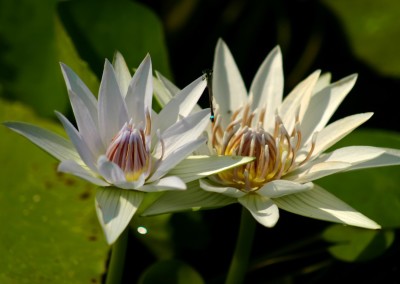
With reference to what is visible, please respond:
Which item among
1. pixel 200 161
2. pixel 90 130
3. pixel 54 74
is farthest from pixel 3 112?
pixel 200 161

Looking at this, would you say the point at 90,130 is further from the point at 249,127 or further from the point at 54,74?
the point at 54,74

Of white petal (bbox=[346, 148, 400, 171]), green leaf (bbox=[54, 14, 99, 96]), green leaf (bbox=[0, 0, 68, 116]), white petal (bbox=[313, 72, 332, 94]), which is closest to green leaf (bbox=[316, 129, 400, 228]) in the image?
white petal (bbox=[313, 72, 332, 94])

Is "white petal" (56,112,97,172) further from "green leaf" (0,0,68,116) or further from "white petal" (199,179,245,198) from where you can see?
"green leaf" (0,0,68,116)

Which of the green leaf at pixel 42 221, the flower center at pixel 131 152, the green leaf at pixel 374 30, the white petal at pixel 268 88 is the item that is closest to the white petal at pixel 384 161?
the white petal at pixel 268 88

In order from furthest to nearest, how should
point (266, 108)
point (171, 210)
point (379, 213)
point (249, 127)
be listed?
point (379, 213) < point (266, 108) < point (249, 127) < point (171, 210)

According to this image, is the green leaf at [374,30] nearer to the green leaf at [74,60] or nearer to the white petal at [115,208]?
the green leaf at [74,60]
